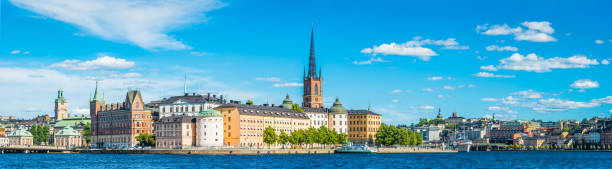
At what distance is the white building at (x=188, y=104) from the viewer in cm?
15550

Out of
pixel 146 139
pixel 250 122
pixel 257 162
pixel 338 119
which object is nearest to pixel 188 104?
pixel 146 139

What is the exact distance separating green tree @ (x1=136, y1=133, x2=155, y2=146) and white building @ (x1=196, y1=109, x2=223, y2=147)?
44.3ft

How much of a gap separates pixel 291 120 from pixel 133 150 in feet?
125

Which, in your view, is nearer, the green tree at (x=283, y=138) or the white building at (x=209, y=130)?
the white building at (x=209, y=130)

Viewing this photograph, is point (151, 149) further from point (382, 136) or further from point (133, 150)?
point (382, 136)

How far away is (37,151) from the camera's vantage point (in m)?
157

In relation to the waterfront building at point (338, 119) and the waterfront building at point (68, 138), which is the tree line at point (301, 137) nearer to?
the waterfront building at point (338, 119)

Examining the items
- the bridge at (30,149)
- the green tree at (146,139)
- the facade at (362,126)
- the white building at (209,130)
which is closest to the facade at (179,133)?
the white building at (209,130)

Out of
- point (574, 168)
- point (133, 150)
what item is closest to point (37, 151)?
point (133, 150)

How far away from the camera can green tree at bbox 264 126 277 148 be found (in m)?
139

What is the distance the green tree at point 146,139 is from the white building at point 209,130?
13.5 meters

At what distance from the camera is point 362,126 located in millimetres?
185125

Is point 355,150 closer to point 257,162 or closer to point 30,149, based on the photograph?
point 257,162

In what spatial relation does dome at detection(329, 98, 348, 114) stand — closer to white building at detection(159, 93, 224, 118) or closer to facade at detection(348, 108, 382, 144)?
facade at detection(348, 108, 382, 144)
